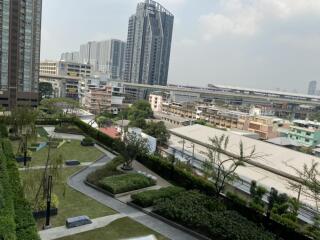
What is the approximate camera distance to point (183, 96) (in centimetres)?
13212

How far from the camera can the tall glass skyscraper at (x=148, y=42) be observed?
154 m

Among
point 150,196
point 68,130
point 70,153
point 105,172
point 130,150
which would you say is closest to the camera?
point 150,196

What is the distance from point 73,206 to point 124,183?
4453mm

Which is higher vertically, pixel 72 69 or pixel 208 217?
pixel 72 69

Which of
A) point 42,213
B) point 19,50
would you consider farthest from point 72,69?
point 42,213

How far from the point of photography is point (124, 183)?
22.6 metres

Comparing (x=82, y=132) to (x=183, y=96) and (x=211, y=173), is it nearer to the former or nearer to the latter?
(x=211, y=173)

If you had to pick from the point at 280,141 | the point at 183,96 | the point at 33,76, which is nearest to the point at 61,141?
the point at 33,76

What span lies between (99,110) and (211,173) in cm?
7862

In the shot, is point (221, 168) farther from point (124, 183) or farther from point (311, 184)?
point (311, 184)

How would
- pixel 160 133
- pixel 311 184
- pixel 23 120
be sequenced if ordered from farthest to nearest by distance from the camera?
pixel 160 133 < pixel 23 120 < pixel 311 184

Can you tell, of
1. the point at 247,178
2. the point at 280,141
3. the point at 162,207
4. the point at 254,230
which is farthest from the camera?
the point at 280,141

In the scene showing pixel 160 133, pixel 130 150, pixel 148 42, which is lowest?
pixel 160 133

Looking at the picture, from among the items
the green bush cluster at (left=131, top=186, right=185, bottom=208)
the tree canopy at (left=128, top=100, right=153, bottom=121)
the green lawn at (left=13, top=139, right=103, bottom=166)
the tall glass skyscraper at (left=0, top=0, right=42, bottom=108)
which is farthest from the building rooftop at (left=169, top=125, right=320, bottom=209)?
the tall glass skyscraper at (left=0, top=0, right=42, bottom=108)
